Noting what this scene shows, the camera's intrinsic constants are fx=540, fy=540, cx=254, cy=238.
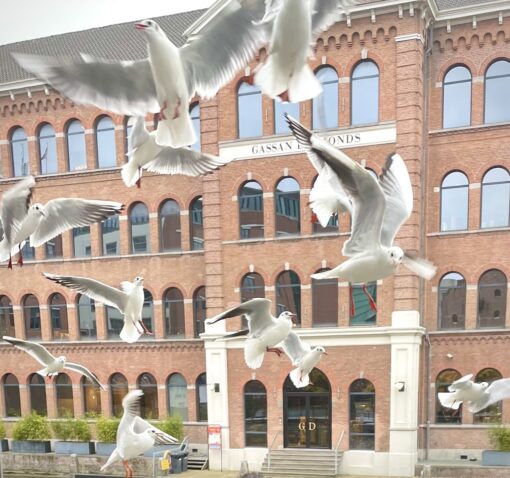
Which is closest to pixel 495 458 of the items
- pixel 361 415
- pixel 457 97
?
pixel 361 415

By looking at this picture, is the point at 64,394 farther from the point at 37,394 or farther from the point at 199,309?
the point at 199,309

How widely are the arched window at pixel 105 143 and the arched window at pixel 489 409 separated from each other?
46.4 ft

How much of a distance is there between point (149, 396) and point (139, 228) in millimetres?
6104

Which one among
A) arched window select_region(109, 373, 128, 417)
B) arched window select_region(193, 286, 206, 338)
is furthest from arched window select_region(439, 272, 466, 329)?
arched window select_region(109, 373, 128, 417)

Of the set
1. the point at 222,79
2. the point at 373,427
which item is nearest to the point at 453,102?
the point at 373,427

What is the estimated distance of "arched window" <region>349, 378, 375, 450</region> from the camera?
1662cm

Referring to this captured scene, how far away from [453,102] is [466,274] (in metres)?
5.33

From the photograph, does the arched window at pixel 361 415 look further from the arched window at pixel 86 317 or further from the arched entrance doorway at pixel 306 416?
the arched window at pixel 86 317

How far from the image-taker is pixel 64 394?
806 inches

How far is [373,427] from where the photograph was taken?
54.9 feet

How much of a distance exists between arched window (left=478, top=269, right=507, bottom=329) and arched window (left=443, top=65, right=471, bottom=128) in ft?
15.5

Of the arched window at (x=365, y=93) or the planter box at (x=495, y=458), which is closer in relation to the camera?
the planter box at (x=495, y=458)

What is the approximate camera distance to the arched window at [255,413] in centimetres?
1758

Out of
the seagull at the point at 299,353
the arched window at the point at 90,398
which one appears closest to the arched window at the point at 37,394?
the arched window at the point at 90,398
